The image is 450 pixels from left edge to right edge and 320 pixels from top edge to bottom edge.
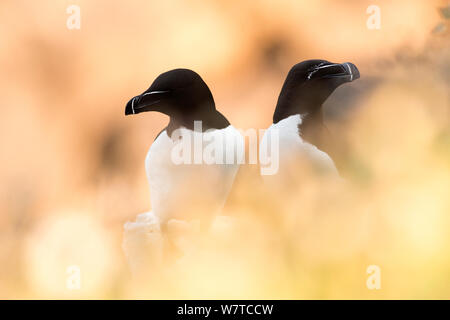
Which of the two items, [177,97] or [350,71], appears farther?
[350,71]

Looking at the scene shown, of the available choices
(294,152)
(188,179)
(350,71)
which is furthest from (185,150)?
(350,71)

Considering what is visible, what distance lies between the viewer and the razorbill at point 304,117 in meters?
1.48

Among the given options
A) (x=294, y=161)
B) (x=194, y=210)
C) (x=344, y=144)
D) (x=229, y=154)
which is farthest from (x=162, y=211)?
(x=344, y=144)

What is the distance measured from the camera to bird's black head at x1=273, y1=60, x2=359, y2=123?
59.0 inches

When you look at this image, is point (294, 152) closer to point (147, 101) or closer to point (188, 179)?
point (188, 179)

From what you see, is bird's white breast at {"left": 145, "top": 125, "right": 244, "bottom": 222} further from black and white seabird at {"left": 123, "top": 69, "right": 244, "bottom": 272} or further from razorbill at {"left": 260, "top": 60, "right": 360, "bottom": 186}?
razorbill at {"left": 260, "top": 60, "right": 360, "bottom": 186}

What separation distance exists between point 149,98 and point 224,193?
294mm

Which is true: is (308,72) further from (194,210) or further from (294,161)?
(194,210)

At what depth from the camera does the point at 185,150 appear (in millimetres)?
1438

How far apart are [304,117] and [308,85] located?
0.27 feet

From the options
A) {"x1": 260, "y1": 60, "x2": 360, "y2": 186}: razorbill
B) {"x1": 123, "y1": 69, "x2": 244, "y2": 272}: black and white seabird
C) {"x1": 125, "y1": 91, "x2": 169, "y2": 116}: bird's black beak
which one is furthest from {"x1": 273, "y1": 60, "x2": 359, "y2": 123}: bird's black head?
{"x1": 125, "y1": 91, "x2": 169, "y2": 116}: bird's black beak

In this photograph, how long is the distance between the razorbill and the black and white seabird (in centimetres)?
11

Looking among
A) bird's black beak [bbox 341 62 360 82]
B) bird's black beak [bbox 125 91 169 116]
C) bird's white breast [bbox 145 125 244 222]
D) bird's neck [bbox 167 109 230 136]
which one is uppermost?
bird's black beak [bbox 341 62 360 82]

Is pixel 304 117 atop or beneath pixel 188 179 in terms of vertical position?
atop
